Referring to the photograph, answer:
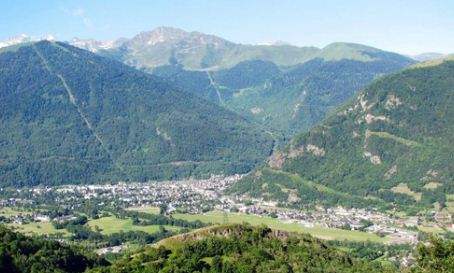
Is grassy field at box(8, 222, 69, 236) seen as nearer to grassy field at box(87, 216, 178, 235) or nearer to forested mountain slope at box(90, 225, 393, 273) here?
grassy field at box(87, 216, 178, 235)

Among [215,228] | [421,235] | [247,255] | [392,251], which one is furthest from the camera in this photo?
[421,235]

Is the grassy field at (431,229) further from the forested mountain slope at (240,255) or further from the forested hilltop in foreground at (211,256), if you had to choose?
the forested mountain slope at (240,255)

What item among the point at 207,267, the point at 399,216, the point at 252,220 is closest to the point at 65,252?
the point at 207,267

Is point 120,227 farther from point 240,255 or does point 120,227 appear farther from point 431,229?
point 240,255

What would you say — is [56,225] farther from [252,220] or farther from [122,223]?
[252,220]

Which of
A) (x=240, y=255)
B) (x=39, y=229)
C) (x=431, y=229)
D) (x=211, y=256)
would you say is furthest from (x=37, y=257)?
(x=431, y=229)

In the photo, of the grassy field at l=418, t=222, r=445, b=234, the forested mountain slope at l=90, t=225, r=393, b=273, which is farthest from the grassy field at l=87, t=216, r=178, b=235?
the forested mountain slope at l=90, t=225, r=393, b=273
